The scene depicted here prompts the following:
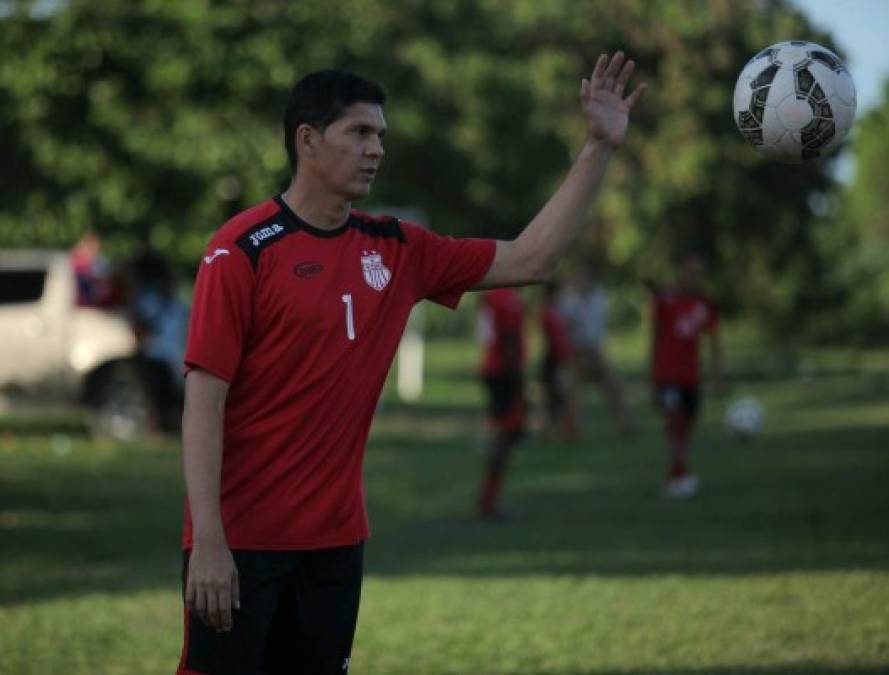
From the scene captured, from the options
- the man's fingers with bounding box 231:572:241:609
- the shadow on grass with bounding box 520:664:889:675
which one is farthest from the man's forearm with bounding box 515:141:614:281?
the shadow on grass with bounding box 520:664:889:675

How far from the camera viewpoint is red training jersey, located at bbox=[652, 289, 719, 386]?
55.5ft

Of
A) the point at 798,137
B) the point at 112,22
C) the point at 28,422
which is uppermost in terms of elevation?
the point at 112,22

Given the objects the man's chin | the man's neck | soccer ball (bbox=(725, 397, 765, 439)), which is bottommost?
soccer ball (bbox=(725, 397, 765, 439))

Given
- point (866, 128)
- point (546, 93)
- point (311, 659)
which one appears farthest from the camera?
point (866, 128)

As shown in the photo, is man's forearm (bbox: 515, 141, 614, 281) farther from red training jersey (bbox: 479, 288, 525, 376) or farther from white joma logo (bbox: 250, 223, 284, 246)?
red training jersey (bbox: 479, 288, 525, 376)

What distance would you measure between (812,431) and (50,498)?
1124 cm

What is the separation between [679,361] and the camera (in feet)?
55.5

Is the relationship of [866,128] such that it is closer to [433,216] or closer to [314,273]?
[433,216]

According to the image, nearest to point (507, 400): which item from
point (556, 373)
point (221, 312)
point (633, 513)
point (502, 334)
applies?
point (502, 334)

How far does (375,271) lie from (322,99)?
0.52 meters

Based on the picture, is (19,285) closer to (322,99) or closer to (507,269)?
(507,269)

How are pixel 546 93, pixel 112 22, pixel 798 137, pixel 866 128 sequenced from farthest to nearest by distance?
pixel 866 128
pixel 546 93
pixel 112 22
pixel 798 137

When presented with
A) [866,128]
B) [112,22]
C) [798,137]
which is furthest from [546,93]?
[866,128]

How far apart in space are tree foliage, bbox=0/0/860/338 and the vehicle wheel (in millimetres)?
1883
